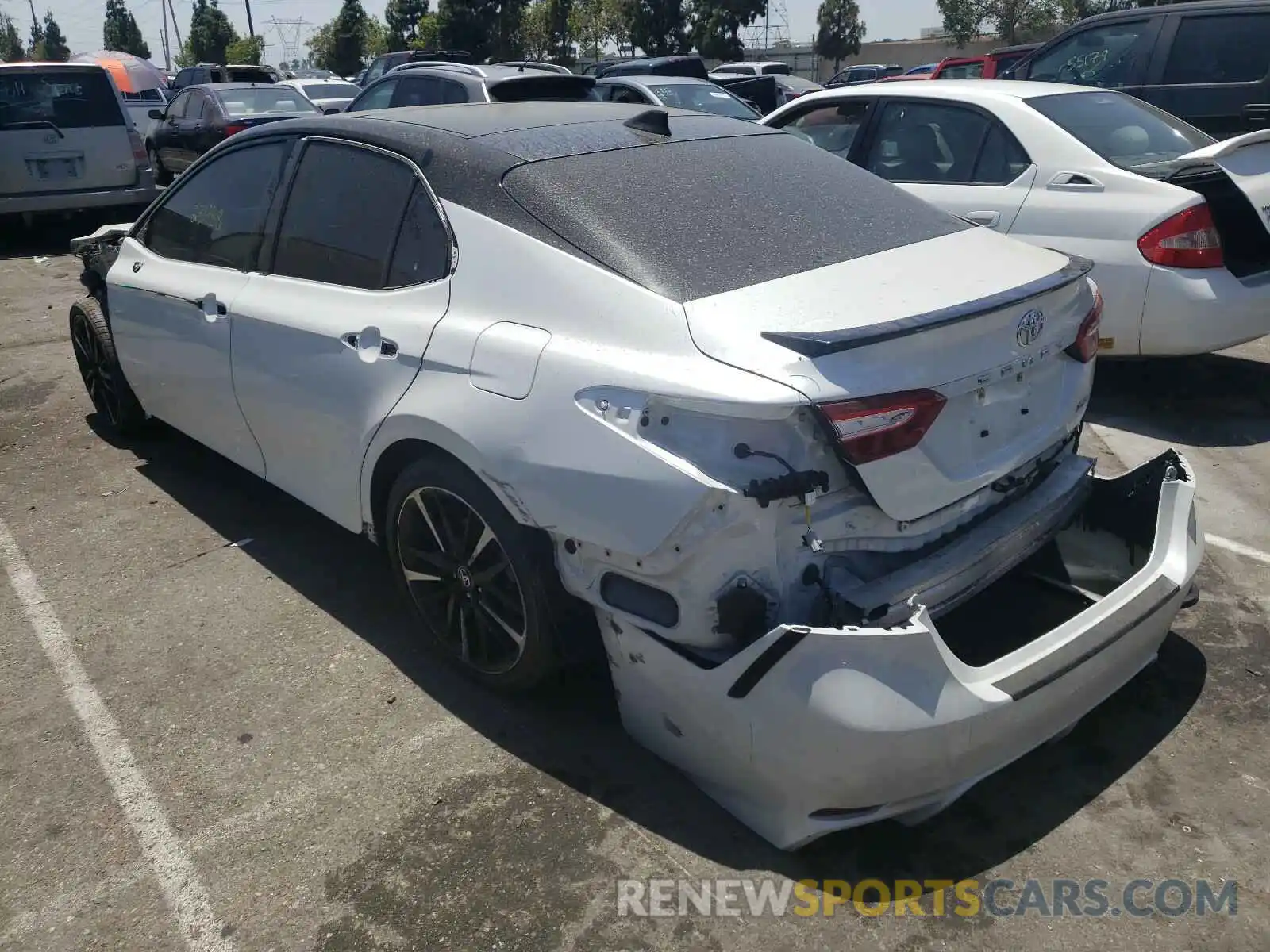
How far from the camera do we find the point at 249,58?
63.3 m

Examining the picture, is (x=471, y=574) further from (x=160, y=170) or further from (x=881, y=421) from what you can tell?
(x=160, y=170)

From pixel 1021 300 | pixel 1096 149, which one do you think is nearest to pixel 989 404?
pixel 1021 300

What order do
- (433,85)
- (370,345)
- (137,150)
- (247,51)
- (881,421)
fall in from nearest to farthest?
1. (881,421)
2. (370,345)
3. (433,85)
4. (137,150)
5. (247,51)

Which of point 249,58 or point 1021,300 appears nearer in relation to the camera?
point 1021,300

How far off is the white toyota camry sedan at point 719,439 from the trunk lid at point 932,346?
0.01m

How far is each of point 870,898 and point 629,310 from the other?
1504mm

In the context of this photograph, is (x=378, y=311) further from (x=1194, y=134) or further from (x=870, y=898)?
(x=1194, y=134)

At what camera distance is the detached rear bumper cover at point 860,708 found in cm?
227

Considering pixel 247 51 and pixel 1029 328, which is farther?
pixel 247 51

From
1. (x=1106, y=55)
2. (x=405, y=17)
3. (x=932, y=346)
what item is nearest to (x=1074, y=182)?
(x=1106, y=55)

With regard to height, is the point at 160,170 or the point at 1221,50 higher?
the point at 1221,50

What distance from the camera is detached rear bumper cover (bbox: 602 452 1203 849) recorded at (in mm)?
2271

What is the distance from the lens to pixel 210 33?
2817 inches

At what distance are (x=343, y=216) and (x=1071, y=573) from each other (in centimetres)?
260
